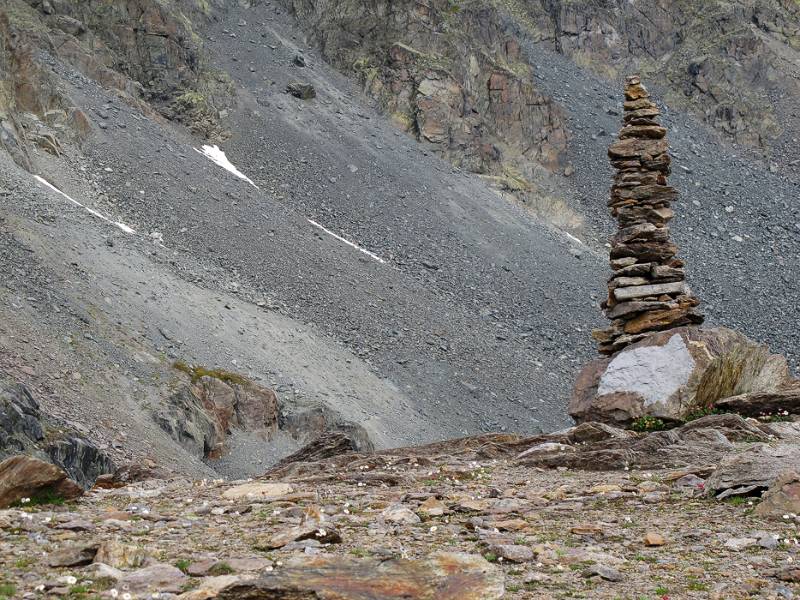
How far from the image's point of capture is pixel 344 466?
19672 millimetres

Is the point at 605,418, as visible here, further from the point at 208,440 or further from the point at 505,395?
the point at 505,395

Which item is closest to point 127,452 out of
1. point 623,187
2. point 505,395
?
point 623,187

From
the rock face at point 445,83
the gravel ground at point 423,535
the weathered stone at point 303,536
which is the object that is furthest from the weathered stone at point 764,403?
the rock face at point 445,83

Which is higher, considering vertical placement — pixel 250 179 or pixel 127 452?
pixel 250 179

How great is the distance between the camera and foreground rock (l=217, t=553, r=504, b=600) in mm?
9329

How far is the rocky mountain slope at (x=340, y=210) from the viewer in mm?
39781

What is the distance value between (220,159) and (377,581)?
6702 centimetres

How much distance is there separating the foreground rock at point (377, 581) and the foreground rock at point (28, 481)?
615cm

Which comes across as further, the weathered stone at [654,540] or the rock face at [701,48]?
the rock face at [701,48]

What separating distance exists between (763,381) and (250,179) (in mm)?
52605

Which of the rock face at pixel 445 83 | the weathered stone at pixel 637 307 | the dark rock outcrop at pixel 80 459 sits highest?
the rock face at pixel 445 83

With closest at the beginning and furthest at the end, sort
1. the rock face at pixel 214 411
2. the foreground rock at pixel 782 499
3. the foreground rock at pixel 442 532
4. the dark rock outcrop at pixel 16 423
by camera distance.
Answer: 1. the foreground rock at pixel 442 532
2. the foreground rock at pixel 782 499
3. the dark rock outcrop at pixel 16 423
4. the rock face at pixel 214 411

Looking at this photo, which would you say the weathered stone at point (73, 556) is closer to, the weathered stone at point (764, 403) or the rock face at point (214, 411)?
the weathered stone at point (764, 403)

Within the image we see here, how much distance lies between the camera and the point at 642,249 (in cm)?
2742
